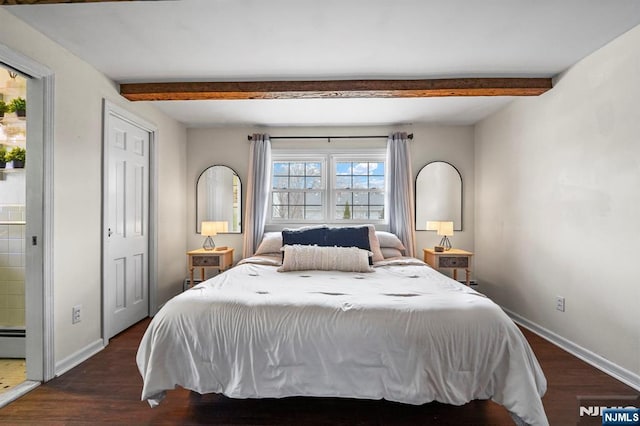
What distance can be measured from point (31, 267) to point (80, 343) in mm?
753

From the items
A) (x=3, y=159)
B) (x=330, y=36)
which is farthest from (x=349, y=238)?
(x=3, y=159)

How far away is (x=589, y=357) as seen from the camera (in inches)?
106

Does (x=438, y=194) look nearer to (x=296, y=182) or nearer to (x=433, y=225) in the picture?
(x=433, y=225)

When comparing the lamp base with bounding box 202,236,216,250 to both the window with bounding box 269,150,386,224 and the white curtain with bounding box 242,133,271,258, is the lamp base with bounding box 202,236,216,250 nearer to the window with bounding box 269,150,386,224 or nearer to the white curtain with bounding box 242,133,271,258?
the white curtain with bounding box 242,133,271,258

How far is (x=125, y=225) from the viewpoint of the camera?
11.2 feet

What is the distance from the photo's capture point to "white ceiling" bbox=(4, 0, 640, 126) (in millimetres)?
2104

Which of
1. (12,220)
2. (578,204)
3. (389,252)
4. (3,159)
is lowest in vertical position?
(389,252)

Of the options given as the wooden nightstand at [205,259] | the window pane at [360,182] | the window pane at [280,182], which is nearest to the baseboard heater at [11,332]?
the wooden nightstand at [205,259]

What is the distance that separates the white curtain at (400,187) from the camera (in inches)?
175

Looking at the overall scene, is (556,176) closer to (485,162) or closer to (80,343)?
(485,162)

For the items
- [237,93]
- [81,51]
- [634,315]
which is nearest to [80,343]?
[81,51]

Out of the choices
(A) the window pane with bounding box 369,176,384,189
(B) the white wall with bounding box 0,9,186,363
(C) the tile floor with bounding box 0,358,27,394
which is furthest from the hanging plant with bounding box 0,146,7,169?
(A) the window pane with bounding box 369,176,384,189

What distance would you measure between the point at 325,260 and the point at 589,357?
7.28 ft

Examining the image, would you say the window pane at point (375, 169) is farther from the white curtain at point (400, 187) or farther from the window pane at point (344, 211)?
the window pane at point (344, 211)
